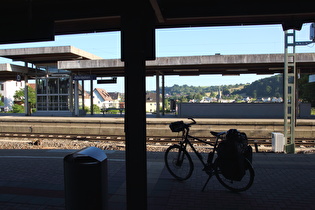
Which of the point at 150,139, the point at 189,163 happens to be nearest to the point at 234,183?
the point at 189,163

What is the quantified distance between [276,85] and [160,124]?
94976mm

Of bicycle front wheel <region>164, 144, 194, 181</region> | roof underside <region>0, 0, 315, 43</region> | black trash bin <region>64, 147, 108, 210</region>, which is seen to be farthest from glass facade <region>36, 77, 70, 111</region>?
black trash bin <region>64, 147, 108, 210</region>

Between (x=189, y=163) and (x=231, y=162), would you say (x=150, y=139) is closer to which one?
(x=189, y=163)

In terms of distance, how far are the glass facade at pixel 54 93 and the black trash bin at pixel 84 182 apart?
1959 centimetres

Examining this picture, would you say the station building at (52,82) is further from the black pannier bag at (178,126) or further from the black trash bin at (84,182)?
the black trash bin at (84,182)

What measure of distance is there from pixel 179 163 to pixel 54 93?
19.4m

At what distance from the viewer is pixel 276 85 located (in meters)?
98.7

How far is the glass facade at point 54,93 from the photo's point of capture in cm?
2194

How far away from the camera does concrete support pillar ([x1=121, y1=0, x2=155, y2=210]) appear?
3.15m

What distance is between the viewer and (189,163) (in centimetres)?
495

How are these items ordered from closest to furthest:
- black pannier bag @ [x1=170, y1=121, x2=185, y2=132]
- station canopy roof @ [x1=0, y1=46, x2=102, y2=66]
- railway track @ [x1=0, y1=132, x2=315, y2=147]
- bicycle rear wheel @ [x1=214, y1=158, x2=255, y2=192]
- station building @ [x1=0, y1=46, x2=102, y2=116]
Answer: bicycle rear wheel @ [x1=214, y1=158, x2=255, y2=192] → black pannier bag @ [x1=170, y1=121, x2=185, y2=132] → railway track @ [x1=0, y1=132, x2=315, y2=147] → station canopy roof @ [x1=0, y1=46, x2=102, y2=66] → station building @ [x1=0, y1=46, x2=102, y2=116]

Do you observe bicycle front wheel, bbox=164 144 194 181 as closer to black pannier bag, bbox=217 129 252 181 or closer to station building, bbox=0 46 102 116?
black pannier bag, bbox=217 129 252 181

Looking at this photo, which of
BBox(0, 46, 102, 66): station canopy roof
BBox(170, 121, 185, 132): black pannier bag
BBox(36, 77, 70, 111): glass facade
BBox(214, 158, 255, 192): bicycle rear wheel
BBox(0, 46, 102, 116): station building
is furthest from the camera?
BBox(36, 77, 70, 111): glass facade

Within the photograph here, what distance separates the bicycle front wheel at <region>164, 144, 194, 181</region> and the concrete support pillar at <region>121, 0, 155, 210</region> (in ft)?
6.27
